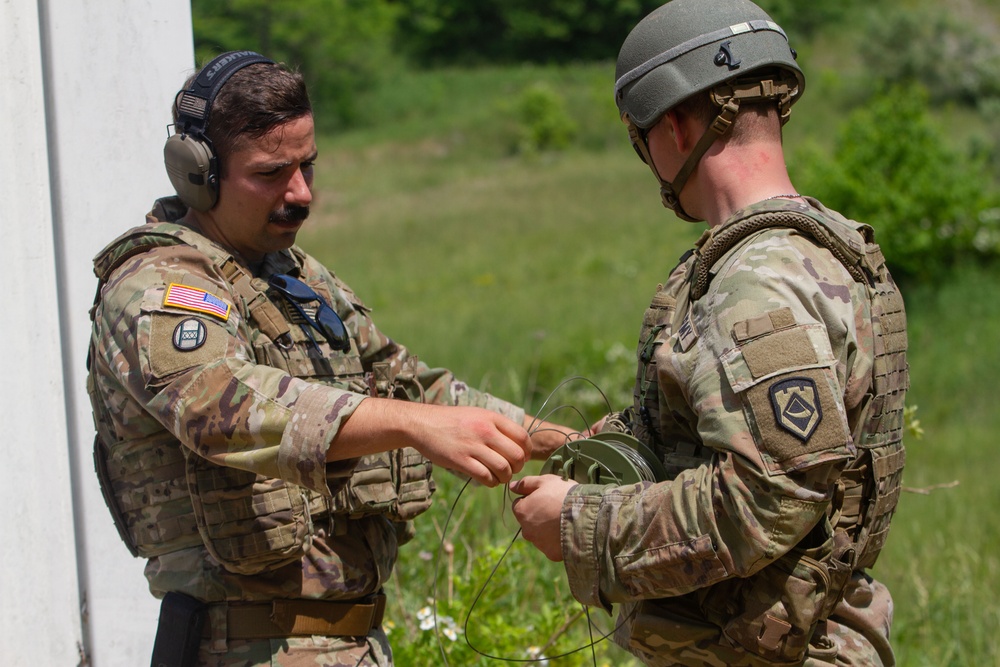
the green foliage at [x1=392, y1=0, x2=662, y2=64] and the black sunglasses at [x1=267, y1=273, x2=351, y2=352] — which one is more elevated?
the green foliage at [x1=392, y1=0, x2=662, y2=64]

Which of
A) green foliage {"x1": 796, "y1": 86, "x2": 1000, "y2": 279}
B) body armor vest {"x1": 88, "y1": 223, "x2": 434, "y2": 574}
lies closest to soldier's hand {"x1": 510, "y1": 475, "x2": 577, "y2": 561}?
body armor vest {"x1": 88, "y1": 223, "x2": 434, "y2": 574}

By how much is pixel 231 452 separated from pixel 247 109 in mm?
960

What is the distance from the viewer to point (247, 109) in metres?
2.72

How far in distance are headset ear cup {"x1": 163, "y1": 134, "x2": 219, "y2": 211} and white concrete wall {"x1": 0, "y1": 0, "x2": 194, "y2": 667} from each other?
0.78m

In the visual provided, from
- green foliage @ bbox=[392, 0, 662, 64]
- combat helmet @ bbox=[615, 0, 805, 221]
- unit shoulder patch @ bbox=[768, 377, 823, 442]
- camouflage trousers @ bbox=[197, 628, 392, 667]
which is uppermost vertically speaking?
green foliage @ bbox=[392, 0, 662, 64]

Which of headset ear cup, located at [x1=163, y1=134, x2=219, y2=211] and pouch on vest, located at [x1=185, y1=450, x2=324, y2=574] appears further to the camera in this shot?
headset ear cup, located at [x1=163, y1=134, x2=219, y2=211]

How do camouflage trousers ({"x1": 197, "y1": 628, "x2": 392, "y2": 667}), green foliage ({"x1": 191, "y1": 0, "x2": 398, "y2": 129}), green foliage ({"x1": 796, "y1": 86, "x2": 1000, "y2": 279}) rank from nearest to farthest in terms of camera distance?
1. camouflage trousers ({"x1": 197, "y1": 628, "x2": 392, "y2": 667})
2. green foliage ({"x1": 796, "y1": 86, "x2": 1000, "y2": 279})
3. green foliage ({"x1": 191, "y1": 0, "x2": 398, "y2": 129})

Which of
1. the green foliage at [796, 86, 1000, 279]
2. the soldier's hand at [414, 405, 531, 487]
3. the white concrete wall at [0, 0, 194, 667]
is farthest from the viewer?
the green foliage at [796, 86, 1000, 279]

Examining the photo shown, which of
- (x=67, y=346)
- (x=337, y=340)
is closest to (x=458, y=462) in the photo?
(x=337, y=340)

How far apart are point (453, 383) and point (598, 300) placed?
11253 millimetres

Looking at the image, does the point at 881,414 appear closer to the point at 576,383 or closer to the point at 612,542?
the point at 612,542

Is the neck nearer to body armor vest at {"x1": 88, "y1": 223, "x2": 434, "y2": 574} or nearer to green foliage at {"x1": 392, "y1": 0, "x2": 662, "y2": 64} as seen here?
body armor vest at {"x1": 88, "y1": 223, "x2": 434, "y2": 574}

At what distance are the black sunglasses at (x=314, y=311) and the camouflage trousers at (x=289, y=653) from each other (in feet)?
2.61

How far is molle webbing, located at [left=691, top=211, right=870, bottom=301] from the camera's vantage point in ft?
7.37
